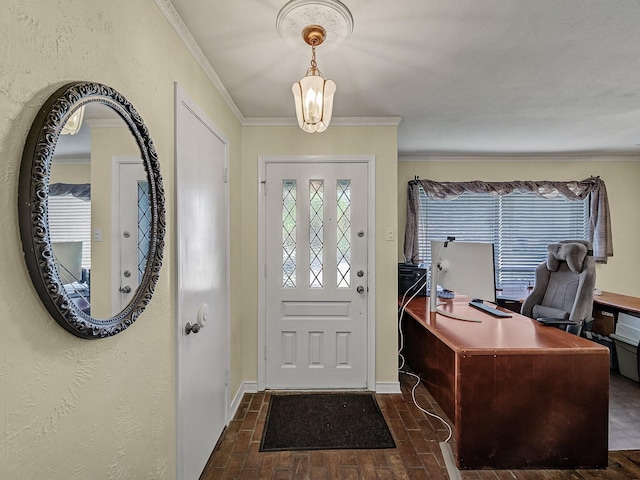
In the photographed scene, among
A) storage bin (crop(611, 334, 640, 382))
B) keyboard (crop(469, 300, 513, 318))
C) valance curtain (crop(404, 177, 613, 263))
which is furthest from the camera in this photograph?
valance curtain (crop(404, 177, 613, 263))

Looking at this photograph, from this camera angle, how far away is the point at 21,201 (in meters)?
0.71

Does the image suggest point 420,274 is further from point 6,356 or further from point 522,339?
point 6,356

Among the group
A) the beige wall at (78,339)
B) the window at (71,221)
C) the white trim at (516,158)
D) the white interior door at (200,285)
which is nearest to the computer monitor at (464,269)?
the white trim at (516,158)

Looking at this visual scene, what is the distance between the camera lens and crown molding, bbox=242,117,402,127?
2715 millimetres

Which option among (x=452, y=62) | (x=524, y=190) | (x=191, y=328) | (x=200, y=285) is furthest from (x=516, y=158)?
(x=191, y=328)

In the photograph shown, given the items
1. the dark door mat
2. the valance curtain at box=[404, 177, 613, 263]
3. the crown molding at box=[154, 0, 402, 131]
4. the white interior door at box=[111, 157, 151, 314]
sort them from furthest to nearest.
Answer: the valance curtain at box=[404, 177, 613, 263]
the dark door mat
the crown molding at box=[154, 0, 402, 131]
the white interior door at box=[111, 157, 151, 314]

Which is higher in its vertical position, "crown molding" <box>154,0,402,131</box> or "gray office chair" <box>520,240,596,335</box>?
"crown molding" <box>154,0,402,131</box>

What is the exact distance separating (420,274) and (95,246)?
290 centimetres

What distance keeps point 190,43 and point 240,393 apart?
255 centimetres

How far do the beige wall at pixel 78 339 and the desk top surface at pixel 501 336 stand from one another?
5.42ft

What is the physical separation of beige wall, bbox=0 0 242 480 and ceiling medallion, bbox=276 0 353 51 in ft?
1.80

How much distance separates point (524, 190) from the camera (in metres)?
3.91

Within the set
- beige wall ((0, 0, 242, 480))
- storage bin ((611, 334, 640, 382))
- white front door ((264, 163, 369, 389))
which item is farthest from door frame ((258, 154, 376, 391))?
storage bin ((611, 334, 640, 382))

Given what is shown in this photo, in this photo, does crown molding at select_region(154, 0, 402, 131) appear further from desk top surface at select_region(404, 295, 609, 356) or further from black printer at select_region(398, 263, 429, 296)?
desk top surface at select_region(404, 295, 609, 356)
